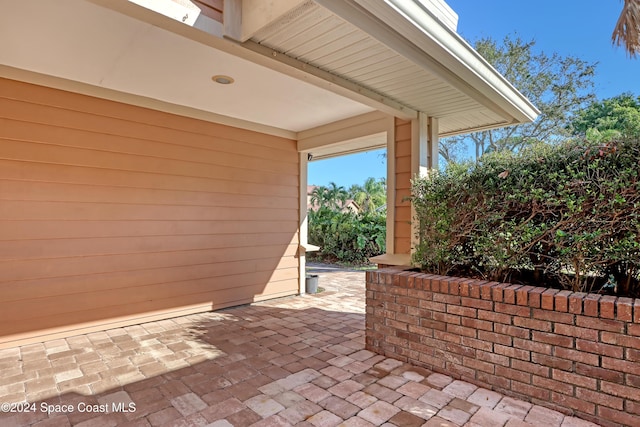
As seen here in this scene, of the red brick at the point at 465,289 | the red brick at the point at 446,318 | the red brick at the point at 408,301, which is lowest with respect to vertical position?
the red brick at the point at 446,318

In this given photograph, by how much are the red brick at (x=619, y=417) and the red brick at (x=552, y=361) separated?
253mm

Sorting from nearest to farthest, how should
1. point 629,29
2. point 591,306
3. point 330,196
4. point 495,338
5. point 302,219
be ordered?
point 591,306, point 495,338, point 629,29, point 302,219, point 330,196

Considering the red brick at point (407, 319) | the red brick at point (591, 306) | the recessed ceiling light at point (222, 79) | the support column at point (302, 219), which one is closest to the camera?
the red brick at point (591, 306)

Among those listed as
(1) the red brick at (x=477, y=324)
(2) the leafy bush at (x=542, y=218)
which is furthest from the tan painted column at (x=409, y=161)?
(1) the red brick at (x=477, y=324)

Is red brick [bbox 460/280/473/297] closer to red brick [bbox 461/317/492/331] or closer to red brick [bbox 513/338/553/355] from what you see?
red brick [bbox 461/317/492/331]

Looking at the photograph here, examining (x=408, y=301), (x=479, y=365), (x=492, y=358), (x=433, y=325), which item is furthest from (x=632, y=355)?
(x=408, y=301)

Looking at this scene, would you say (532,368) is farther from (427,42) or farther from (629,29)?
(629,29)

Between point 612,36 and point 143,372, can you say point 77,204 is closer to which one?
point 143,372

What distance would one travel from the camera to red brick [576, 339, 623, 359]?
1.92 m

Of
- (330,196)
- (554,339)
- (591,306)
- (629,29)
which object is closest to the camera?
(591,306)

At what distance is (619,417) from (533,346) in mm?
511

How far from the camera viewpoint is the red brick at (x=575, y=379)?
1990 millimetres

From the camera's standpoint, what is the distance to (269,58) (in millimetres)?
2443

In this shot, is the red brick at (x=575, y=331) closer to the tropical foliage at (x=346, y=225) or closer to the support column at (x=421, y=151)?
the support column at (x=421, y=151)
